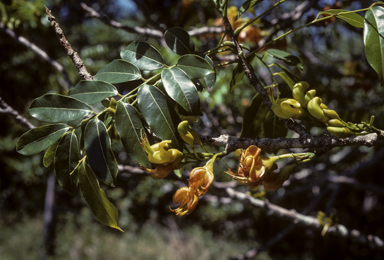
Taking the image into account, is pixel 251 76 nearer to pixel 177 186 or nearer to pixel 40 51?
pixel 40 51

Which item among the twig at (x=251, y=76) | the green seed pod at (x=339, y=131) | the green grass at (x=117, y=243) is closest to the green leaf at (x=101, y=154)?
the twig at (x=251, y=76)

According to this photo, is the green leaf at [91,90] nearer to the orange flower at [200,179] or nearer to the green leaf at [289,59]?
the orange flower at [200,179]

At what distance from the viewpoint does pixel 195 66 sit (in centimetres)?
66

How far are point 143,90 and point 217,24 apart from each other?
1727 mm

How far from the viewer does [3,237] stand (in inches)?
227

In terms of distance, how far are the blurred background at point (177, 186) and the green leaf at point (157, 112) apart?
1.47 m

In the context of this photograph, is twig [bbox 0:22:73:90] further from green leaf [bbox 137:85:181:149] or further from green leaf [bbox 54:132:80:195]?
green leaf [bbox 137:85:181:149]

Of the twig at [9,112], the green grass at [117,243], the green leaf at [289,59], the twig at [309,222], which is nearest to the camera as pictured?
the green leaf at [289,59]

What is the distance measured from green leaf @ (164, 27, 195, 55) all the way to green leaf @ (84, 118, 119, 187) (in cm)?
27

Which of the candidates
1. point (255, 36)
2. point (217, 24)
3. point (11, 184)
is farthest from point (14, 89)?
point (255, 36)

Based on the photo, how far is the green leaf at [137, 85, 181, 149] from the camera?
2.05 ft

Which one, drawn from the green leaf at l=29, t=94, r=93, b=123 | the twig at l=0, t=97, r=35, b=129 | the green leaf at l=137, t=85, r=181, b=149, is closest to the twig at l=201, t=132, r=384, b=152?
the green leaf at l=137, t=85, r=181, b=149

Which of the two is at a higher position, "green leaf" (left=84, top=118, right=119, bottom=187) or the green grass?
"green leaf" (left=84, top=118, right=119, bottom=187)

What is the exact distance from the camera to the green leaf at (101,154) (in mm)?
627
